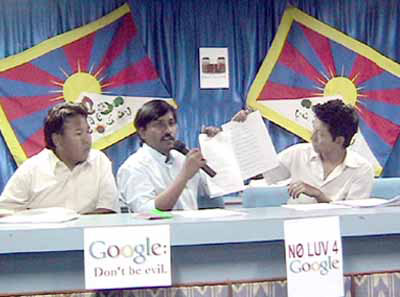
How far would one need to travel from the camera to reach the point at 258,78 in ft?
12.2

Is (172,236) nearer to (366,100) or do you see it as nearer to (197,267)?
(197,267)

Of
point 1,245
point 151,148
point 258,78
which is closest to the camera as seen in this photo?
point 1,245

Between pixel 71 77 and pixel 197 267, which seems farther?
pixel 71 77

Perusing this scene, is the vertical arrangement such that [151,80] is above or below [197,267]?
above

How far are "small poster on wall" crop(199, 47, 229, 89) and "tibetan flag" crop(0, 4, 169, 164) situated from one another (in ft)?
0.86

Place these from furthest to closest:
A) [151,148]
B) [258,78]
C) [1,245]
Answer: [258,78]
[151,148]
[1,245]

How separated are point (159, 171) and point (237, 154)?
43 cm

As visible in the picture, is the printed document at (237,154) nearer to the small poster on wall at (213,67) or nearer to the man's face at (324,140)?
the man's face at (324,140)

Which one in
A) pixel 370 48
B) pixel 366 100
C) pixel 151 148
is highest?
pixel 370 48

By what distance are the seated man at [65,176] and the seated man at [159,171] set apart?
0.30 ft

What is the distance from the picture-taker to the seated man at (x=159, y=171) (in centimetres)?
206

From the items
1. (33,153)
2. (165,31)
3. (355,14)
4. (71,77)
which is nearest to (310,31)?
(355,14)

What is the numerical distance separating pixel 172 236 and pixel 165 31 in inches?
108

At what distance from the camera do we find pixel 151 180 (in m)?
2.23
